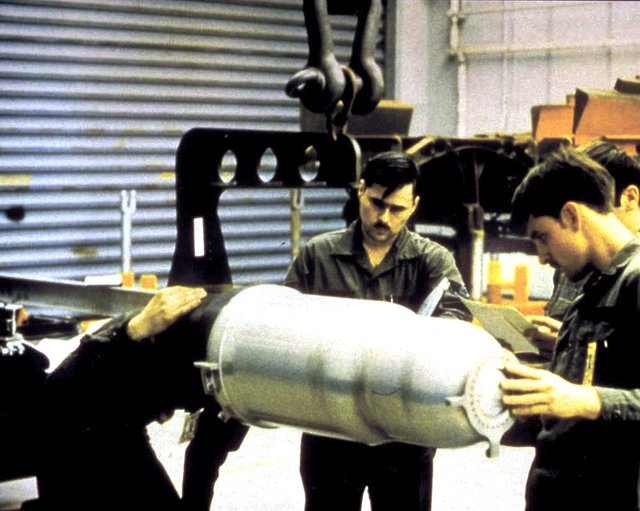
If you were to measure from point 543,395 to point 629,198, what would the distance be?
129cm

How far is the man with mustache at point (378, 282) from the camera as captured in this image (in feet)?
10.7

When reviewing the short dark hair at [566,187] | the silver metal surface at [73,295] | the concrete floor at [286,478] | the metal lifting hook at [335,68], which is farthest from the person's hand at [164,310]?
the concrete floor at [286,478]

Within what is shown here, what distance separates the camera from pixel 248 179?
6.59 feet

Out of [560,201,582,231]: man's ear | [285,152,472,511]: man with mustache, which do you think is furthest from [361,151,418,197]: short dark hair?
[560,201,582,231]: man's ear

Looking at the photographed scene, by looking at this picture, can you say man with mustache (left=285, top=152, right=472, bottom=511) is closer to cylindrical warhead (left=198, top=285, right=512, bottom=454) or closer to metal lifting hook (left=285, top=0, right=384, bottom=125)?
metal lifting hook (left=285, top=0, right=384, bottom=125)

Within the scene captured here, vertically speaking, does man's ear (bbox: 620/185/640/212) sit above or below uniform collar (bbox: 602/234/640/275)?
above

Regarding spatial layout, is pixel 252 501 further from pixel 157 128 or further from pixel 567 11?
pixel 567 11

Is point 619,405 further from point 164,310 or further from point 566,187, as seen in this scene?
point 164,310

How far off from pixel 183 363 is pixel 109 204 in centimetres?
648

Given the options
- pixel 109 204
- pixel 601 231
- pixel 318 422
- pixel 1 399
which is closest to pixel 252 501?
pixel 1 399

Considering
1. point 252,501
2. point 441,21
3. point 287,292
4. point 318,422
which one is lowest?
point 252,501

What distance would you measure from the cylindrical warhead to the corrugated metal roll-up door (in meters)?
6.24

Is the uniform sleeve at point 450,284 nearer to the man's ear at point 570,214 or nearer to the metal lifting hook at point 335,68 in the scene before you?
the man's ear at point 570,214

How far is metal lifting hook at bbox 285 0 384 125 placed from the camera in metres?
1.88
